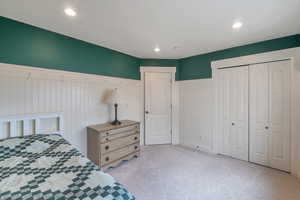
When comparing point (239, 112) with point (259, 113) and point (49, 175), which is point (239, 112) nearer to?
point (259, 113)

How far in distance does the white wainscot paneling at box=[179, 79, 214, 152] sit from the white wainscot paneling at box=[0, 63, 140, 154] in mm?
1600

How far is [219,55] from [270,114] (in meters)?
1.52

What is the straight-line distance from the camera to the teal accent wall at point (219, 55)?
7.89 feet

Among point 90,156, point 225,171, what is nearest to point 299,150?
point 225,171

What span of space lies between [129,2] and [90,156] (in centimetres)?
245

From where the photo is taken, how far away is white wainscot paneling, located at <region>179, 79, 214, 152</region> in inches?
131

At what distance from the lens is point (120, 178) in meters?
2.25

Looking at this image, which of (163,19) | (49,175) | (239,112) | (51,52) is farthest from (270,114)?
(51,52)

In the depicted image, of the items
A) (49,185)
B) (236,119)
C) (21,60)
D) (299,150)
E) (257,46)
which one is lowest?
(299,150)

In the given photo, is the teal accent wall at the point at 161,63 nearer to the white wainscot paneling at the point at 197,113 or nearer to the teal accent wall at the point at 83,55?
the teal accent wall at the point at 83,55

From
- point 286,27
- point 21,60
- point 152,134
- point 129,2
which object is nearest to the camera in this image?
point 129,2

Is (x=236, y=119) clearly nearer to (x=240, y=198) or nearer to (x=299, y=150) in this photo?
(x=299, y=150)

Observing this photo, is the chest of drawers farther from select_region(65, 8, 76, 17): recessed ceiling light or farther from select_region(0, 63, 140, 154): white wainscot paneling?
select_region(65, 8, 76, 17): recessed ceiling light

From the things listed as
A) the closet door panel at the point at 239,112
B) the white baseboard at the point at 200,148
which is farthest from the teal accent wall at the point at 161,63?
the white baseboard at the point at 200,148
